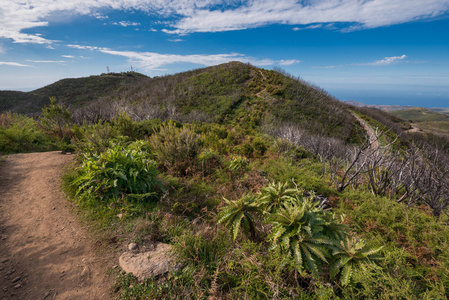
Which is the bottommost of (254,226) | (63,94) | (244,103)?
(254,226)

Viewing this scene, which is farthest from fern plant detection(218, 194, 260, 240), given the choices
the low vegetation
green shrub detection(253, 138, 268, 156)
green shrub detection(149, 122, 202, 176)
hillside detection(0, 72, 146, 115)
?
hillside detection(0, 72, 146, 115)

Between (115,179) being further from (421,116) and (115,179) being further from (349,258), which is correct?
(421,116)

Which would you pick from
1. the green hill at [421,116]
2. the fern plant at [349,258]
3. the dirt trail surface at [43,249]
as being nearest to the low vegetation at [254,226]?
the fern plant at [349,258]

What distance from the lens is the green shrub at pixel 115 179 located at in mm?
3684

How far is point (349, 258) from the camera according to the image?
209cm

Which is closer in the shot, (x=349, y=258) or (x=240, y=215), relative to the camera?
(x=349, y=258)

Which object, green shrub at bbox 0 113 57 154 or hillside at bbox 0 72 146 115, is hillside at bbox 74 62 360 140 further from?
hillside at bbox 0 72 146 115

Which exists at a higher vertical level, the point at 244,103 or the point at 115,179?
the point at 244,103

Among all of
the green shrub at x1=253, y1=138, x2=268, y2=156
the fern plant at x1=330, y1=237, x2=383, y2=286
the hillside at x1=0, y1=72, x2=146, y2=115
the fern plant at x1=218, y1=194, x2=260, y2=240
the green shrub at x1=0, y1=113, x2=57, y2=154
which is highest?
the hillside at x1=0, y1=72, x2=146, y2=115

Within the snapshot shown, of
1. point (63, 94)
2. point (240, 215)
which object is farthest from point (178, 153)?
point (63, 94)

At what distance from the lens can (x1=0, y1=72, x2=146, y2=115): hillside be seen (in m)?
41.6

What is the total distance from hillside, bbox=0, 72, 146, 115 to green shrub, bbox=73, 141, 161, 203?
4625cm

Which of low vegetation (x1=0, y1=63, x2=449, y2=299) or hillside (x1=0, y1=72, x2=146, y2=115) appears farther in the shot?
hillside (x1=0, y1=72, x2=146, y2=115)

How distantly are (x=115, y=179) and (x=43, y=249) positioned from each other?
1389 mm
